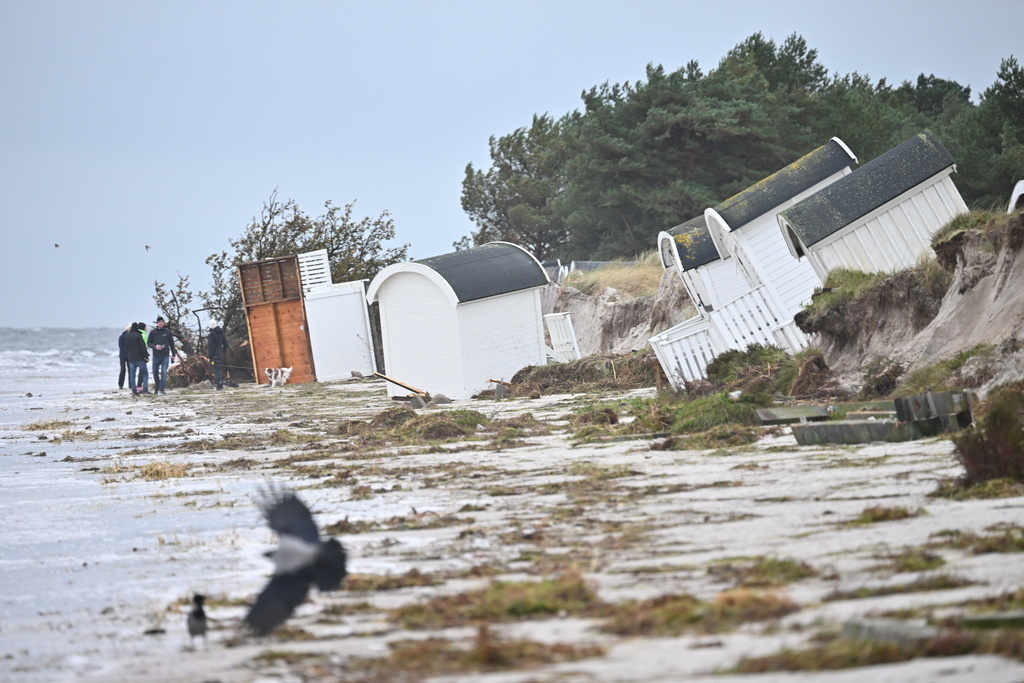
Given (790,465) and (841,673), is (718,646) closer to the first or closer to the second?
(841,673)

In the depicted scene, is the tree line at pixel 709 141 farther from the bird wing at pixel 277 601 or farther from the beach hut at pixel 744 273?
the bird wing at pixel 277 601

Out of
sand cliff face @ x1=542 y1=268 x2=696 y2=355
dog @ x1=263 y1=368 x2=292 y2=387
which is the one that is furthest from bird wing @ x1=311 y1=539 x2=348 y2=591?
dog @ x1=263 y1=368 x2=292 y2=387

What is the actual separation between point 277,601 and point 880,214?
12.9m

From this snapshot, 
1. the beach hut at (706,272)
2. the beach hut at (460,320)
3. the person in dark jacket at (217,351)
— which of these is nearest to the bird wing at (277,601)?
the beach hut at (706,272)

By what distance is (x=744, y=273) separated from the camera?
59.2ft

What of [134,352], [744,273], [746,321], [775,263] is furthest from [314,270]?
[746,321]

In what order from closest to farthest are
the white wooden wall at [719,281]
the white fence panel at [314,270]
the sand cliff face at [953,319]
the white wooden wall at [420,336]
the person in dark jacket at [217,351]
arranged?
the sand cliff face at [953,319] < the white wooden wall at [719,281] < the white wooden wall at [420,336] < the white fence panel at [314,270] < the person in dark jacket at [217,351]

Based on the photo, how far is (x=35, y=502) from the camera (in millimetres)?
9320

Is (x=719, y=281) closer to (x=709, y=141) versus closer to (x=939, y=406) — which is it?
(x=939, y=406)

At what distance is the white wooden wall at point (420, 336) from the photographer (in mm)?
20828

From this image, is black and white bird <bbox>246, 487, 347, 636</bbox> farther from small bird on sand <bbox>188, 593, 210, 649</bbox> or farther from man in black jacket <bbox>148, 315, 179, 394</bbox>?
man in black jacket <bbox>148, 315, 179, 394</bbox>

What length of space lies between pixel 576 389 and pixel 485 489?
11024mm

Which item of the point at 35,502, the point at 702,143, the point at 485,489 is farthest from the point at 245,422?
the point at 702,143

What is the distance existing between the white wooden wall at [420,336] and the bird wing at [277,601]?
629 inches
